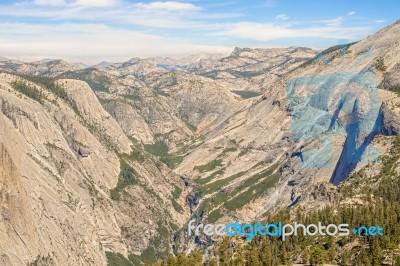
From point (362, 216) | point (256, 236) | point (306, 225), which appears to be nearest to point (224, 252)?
point (256, 236)

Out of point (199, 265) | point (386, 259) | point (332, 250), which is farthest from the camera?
point (199, 265)

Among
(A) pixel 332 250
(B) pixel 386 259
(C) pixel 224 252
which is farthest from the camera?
(C) pixel 224 252

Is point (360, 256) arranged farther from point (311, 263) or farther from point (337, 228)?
point (337, 228)

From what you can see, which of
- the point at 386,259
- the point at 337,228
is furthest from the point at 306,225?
the point at 386,259

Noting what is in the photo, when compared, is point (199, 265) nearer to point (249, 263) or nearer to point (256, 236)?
point (249, 263)

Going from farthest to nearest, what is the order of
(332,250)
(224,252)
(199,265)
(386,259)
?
(224,252)
(199,265)
(332,250)
(386,259)

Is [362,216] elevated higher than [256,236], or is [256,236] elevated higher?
[362,216]

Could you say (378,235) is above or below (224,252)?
above

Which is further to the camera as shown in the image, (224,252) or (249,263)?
(224,252)

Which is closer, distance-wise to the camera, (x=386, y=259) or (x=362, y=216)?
(x=386, y=259)
